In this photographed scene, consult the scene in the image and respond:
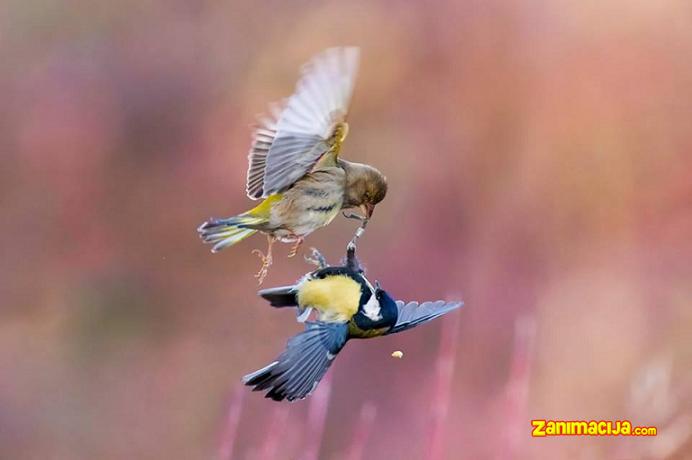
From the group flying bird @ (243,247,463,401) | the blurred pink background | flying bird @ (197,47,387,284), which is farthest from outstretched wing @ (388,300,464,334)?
the blurred pink background

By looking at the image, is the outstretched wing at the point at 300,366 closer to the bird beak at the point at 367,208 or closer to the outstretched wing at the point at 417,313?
the outstretched wing at the point at 417,313

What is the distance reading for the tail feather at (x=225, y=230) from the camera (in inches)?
45.3

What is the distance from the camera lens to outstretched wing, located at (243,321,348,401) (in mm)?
953

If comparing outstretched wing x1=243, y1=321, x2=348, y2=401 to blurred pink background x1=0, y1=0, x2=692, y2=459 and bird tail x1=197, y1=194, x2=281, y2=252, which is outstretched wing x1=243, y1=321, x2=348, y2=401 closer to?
bird tail x1=197, y1=194, x2=281, y2=252

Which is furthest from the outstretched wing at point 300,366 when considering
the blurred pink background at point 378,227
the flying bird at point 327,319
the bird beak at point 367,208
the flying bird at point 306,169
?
the blurred pink background at point 378,227

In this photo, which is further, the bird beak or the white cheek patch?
the bird beak

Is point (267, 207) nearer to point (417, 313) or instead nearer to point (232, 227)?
point (232, 227)

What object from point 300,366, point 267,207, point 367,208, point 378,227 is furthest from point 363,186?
point 378,227

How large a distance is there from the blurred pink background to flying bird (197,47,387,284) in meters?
0.66

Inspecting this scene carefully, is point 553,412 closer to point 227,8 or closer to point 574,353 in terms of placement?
point 574,353

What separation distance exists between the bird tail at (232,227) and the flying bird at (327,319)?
10cm

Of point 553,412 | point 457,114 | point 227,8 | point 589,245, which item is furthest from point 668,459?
point 227,8

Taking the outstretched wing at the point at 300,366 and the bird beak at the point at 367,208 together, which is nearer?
the outstretched wing at the point at 300,366

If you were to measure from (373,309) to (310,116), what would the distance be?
25 cm
